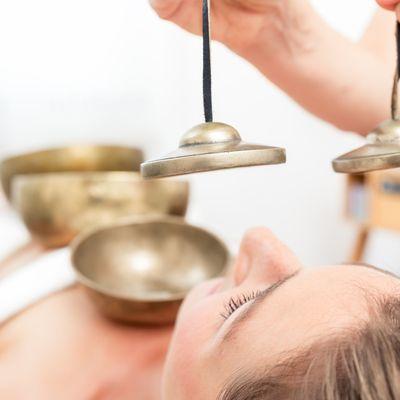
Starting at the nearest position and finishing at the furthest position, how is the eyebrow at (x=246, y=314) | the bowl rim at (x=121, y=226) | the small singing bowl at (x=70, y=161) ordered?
1. the eyebrow at (x=246, y=314)
2. the bowl rim at (x=121, y=226)
3. the small singing bowl at (x=70, y=161)

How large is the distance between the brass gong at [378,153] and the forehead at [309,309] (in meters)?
0.12

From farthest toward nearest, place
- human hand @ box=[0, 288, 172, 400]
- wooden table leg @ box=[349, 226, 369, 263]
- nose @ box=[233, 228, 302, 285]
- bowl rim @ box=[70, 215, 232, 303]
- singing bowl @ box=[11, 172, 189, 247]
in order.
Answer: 1. wooden table leg @ box=[349, 226, 369, 263]
2. singing bowl @ box=[11, 172, 189, 247]
3. bowl rim @ box=[70, 215, 232, 303]
4. human hand @ box=[0, 288, 172, 400]
5. nose @ box=[233, 228, 302, 285]

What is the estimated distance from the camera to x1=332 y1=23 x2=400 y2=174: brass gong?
499 mm

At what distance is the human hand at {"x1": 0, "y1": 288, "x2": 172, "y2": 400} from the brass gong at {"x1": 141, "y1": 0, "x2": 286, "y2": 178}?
464mm

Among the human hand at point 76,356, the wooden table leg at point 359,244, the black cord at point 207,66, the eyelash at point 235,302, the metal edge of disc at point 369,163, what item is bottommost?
the wooden table leg at point 359,244

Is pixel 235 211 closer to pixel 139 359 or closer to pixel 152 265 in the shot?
pixel 152 265

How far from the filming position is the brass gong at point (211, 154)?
432mm

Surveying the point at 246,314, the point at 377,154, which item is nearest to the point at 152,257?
the point at 246,314

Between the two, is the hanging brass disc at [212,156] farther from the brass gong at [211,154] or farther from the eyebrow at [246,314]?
the eyebrow at [246,314]

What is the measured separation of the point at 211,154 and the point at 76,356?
22.8 inches

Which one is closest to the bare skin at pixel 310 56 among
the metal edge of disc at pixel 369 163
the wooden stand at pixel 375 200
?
the metal edge of disc at pixel 369 163

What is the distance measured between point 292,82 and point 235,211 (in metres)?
1.97

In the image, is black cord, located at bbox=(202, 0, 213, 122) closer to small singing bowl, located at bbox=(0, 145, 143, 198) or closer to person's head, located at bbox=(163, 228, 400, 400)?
person's head, located at bbox=(163, 228, 400, 400)

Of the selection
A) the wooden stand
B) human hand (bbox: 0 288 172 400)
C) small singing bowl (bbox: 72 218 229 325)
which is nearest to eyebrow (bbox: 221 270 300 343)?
human hand (bbox: 0 288 172 400)
